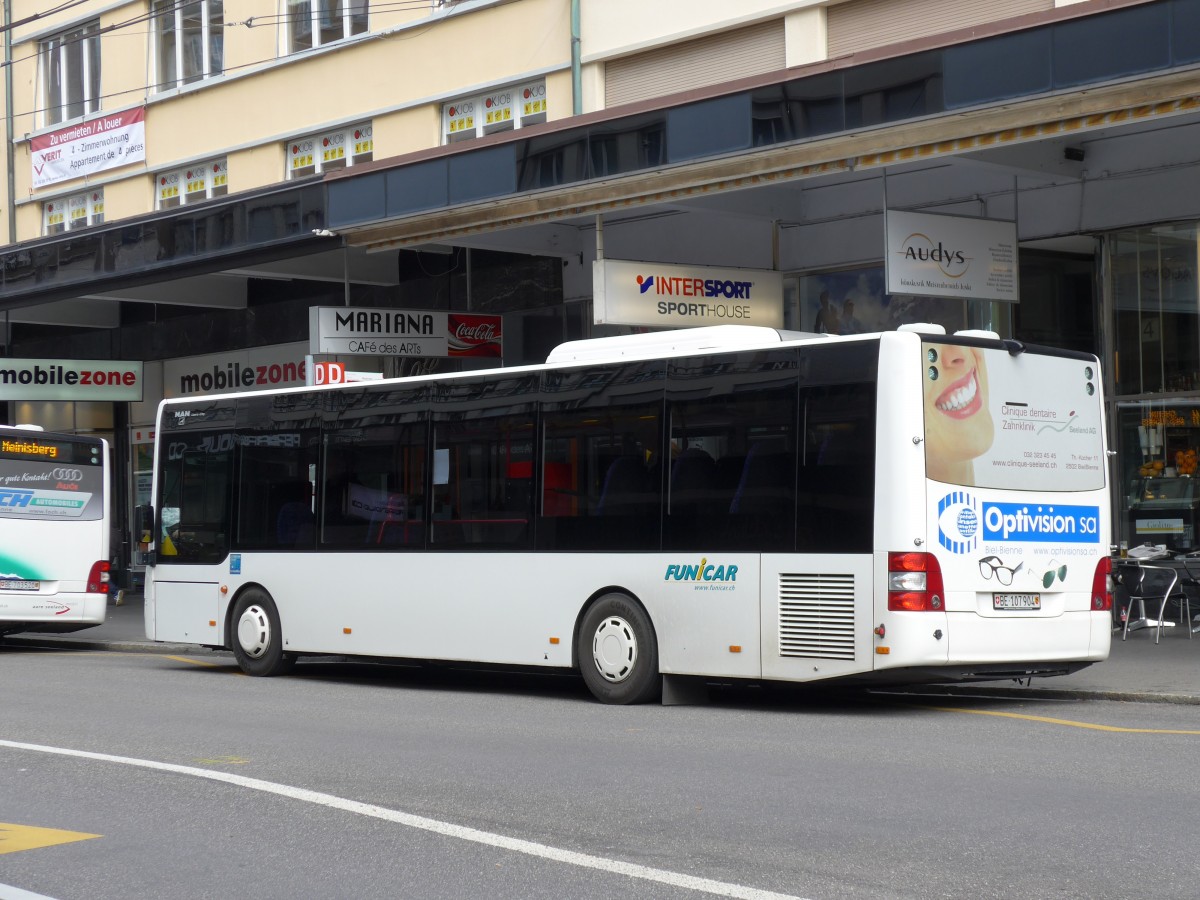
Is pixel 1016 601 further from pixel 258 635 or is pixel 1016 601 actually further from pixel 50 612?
pixel 50 612

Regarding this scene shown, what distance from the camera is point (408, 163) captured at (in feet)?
66.5

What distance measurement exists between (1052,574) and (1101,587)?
61 cm

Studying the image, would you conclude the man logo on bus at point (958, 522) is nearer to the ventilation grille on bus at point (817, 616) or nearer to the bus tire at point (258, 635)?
the ventilation grille on bus at point (817, 616)

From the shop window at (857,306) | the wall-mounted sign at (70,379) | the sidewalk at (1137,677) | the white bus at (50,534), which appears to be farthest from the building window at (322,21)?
the sidewalk at (1137,677)

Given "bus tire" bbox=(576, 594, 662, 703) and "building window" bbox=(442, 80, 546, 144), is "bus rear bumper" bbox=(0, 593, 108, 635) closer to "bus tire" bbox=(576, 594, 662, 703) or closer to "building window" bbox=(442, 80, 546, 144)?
"building window" bbox=(442, 80, 546, 144)

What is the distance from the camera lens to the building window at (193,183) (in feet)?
94.6

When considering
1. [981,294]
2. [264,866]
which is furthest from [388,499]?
[264,866]

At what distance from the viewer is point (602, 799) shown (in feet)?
26.0

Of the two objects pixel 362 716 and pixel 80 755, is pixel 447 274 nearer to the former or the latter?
pixel 362 716

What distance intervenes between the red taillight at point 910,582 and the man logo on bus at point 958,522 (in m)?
0.22

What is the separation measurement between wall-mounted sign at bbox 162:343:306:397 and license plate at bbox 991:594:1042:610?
16.9m

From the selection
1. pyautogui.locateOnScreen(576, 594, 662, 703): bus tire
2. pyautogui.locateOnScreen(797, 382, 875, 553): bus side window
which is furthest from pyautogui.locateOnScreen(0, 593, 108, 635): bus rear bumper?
pyautogui.locateOnScreen(797, 382, 875, 553): bus side window

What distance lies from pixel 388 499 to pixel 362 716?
2.88m

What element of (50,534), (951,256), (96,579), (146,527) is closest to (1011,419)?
(951,256)
